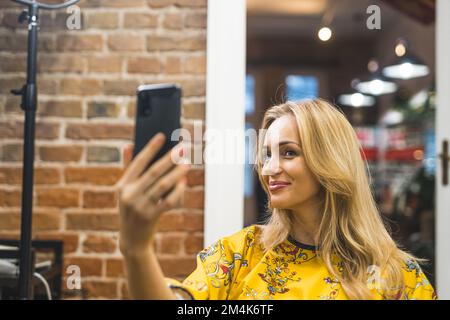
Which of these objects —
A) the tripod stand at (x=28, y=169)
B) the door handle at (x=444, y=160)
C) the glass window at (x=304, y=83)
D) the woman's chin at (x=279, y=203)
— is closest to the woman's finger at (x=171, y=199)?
the woman's chin at (x=279, y=203)

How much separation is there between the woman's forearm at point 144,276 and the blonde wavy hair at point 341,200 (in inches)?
18.5

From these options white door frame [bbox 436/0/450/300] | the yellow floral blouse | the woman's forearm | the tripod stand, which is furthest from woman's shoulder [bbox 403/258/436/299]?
the tripod stand

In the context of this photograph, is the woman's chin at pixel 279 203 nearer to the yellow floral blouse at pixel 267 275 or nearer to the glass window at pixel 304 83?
the yellow floral blouse at pixel 267 275

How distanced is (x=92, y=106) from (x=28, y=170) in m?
0.40

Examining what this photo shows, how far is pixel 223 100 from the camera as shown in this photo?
177 centimetres

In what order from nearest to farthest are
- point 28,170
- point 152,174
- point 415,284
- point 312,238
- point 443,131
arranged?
point 152,174 < point 415,284 < point 312,238 < point 28,170 < point 443,131

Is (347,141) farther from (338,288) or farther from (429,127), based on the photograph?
(429,127)

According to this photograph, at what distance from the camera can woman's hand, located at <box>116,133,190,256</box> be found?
0.77m

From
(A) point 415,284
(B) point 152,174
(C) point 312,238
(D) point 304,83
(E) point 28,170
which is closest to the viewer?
(B) point 152,174

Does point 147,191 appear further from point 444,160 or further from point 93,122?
point 444,160

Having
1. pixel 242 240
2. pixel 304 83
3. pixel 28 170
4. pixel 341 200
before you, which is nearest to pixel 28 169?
pixel 28 170

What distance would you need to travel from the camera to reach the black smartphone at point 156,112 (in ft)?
2.73

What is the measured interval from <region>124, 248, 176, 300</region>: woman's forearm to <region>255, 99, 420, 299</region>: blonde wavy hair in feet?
1.54

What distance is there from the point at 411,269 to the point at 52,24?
1.39m
